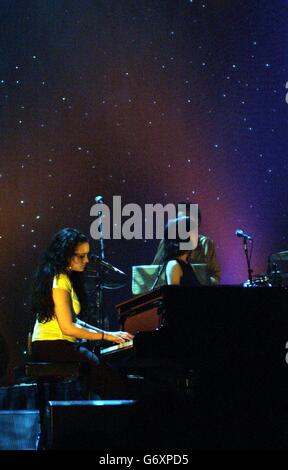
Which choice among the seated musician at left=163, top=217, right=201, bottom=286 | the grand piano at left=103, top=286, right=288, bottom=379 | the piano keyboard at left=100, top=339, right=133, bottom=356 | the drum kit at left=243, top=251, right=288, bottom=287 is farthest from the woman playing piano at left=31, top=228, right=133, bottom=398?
the drum kit at left=243, top=251, right=288, bottom=287

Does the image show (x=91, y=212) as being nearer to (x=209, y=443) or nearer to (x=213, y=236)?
(x=213, y=236)

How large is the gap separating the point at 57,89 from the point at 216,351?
15.5 feet

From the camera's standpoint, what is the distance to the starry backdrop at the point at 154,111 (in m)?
7.13

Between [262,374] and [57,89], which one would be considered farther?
[57,89]

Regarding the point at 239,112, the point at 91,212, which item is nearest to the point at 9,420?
the point at 91,212

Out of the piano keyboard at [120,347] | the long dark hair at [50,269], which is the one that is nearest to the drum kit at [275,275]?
the piano keyboard at [120,347]

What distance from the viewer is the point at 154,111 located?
731 cm

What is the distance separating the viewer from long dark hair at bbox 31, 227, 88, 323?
427 cm

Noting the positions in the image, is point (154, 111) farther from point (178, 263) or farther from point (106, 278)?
point (178, 263)

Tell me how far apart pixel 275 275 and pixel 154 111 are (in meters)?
2.96

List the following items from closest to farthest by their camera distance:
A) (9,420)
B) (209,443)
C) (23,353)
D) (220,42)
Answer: (209,443)
(9,420)
(23,353)
(220,42)

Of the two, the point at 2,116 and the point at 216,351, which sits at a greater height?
the point at 2,116

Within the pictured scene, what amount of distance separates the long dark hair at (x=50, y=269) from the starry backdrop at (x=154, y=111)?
108 inches

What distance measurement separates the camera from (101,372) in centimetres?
409
